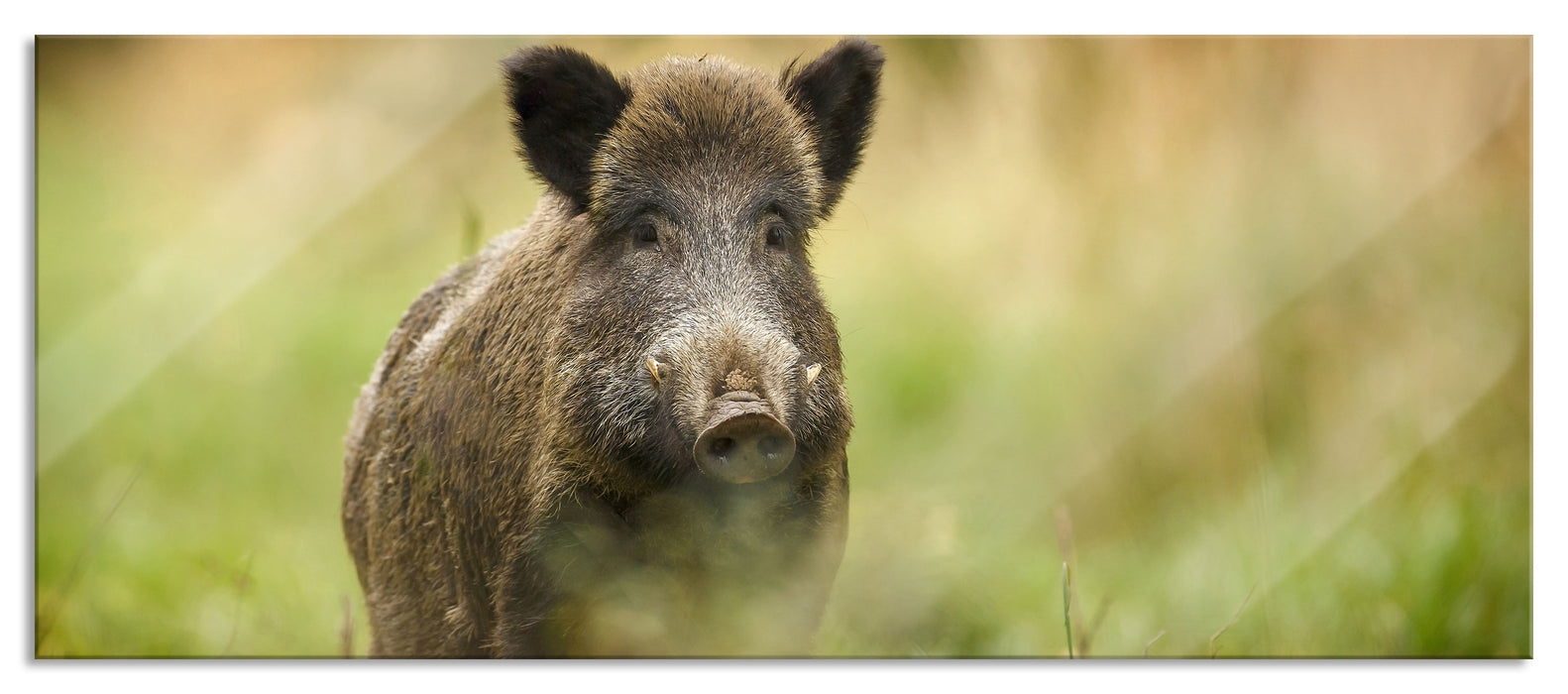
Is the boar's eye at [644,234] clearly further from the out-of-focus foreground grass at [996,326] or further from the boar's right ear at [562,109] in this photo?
the out-of-focus foreground grass at [996,326]

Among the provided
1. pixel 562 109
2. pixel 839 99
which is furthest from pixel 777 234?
pixel 562 109

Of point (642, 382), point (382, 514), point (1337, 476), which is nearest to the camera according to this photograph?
point (642, 382)

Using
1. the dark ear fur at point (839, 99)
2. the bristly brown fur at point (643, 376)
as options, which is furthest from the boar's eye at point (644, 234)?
the dark ear fur at point (839, 99)

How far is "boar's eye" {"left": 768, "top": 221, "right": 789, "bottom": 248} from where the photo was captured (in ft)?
10.3

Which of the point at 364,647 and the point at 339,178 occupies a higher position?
the point at 339,178

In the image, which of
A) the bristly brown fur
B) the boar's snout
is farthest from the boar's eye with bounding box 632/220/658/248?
the boar's snout

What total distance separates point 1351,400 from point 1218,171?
2.82ft

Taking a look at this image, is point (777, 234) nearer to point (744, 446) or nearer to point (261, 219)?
point (744, 446)

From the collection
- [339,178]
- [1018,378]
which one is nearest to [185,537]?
→ [339,178]

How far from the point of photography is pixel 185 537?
4098 millimetres

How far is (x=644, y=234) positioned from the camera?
122 inches

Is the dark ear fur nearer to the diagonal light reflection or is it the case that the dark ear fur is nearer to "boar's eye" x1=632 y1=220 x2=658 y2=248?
"boar's eye" x1=632 y1=220 x2=658 y2=248
